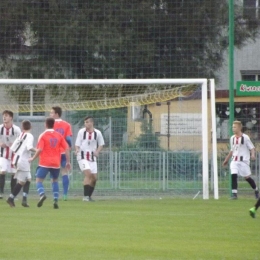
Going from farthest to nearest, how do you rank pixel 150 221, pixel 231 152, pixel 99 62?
pixel 99 62 < pixel 231 152 < pixel 150 221

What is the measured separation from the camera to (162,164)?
21.8 metres

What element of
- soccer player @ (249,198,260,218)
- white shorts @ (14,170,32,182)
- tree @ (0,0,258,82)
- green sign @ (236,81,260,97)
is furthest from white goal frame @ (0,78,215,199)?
soccer player @ (249,198,260,218)

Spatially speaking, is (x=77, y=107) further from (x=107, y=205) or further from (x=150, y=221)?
(x=150, y=221)

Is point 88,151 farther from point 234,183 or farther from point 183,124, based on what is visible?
point 234,183

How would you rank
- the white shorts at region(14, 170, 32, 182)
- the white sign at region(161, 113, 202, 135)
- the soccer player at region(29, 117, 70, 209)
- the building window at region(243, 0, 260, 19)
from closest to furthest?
the soccer player at region(29, 117, 70, 209) → the white shorts at region(14, 170, 32, 182) → the white sign at region(161, 113, 202, 135) → the building window at region(243, 0, 260, 19)

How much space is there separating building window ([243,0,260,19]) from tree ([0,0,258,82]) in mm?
2454

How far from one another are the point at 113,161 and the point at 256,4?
8.83m

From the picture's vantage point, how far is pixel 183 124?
71.1ft

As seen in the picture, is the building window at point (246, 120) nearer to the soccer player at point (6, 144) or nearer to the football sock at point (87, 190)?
the football sock at point (87, 190)

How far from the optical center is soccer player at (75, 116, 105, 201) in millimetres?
19859

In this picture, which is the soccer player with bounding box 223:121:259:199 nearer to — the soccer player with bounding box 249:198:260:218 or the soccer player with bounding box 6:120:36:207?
the soccer player with bounding box 6:120:36:207

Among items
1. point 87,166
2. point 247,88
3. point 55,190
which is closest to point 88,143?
point 87,166

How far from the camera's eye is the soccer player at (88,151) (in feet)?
65.2

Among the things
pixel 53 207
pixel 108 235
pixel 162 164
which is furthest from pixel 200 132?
pixel 108 235
